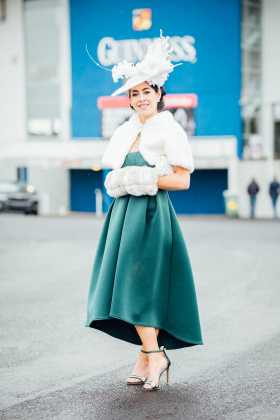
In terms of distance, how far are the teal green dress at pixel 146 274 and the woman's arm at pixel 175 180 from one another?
3.2 inches

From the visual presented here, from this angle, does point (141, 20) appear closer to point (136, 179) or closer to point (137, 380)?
point (136, 179)

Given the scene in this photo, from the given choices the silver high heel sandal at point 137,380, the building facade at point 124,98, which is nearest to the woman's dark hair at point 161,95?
the silver high heel sandal at point 137,380

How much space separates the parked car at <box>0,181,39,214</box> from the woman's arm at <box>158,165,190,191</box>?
26997 millimetres

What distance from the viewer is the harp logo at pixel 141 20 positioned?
4047cm

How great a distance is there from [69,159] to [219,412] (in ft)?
126

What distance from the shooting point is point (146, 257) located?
4.87m

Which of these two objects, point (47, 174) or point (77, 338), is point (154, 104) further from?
point (47, 174)

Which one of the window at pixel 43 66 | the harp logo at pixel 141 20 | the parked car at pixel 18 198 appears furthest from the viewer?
the window at pixel 43 66

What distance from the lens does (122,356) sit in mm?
5875

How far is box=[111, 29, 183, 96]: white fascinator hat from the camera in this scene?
5035 millimetres

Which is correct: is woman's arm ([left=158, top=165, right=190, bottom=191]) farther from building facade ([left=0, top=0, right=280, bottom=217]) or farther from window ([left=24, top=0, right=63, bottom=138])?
window ([left=24, top=0, right=63, bottom=138])

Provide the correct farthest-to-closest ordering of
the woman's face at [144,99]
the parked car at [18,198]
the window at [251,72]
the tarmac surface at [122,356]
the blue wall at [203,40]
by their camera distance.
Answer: the blue wall at [203,40]
the window at [251,72]
the parked car at [18,198]
the woman's face at [144,99]
the tarmac surface at [122,356]

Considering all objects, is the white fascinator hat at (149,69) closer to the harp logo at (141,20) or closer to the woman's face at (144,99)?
the woman's face at (144,99)

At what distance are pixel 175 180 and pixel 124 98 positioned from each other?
118ft
